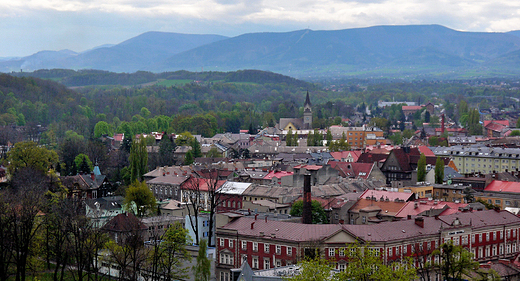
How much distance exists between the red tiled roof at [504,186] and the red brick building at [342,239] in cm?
1634

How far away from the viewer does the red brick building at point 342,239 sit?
41.7m

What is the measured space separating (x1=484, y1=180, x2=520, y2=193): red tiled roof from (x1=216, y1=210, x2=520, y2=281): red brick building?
16.3 m

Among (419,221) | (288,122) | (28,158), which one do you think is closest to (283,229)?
(419,221)

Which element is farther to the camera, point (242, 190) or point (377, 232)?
point (242, 190)

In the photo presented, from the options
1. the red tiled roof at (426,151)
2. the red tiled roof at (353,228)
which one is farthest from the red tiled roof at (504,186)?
the red tiled roof at (426,151)

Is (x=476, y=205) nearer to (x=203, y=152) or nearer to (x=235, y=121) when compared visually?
(x=203, y=152)

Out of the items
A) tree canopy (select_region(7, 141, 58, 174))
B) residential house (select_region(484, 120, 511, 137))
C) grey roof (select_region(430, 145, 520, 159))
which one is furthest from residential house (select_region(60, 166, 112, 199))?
residential house (select_region(484, 120, 511, 137))

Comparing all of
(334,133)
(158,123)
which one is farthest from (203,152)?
(158,123)

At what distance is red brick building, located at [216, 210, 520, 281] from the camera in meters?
41.7

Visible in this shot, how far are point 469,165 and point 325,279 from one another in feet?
213

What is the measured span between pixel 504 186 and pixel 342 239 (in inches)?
1142

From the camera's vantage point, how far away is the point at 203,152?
4513 inches

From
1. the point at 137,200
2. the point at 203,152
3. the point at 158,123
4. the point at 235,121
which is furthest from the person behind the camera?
the point at 235,121

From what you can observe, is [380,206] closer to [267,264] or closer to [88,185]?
[267,264]
